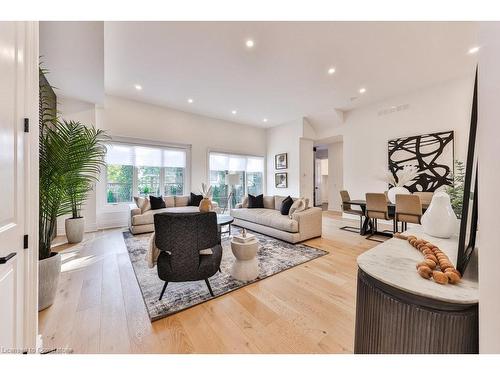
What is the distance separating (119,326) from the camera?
158cm

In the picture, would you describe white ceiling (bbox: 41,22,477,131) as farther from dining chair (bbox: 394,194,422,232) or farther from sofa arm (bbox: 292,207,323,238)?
sofa arm (bbox: 292,207,323,238)

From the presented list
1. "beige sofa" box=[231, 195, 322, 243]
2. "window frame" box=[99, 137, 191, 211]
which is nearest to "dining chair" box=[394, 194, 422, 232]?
"beige sofa" box=[231, 195, 322, 243]

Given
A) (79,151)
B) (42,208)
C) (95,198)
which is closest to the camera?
(42,208)

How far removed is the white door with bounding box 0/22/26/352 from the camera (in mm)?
885

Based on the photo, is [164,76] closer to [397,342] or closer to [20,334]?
[20,334]

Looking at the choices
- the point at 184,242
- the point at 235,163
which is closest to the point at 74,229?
the point at 184,242

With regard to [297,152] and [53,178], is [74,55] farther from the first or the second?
[297,152]

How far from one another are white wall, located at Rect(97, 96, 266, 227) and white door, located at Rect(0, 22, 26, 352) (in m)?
4.52

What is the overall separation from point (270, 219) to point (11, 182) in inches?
136

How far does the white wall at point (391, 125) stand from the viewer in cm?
420

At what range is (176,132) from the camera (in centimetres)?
592

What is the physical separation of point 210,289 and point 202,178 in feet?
15.4

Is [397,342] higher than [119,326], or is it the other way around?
[397,342]
